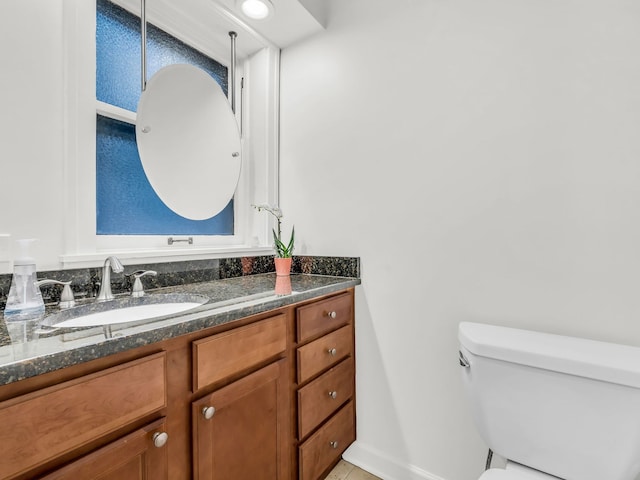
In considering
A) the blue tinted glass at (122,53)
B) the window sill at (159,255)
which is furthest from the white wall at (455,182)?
the blue tinted glass at (122,53)

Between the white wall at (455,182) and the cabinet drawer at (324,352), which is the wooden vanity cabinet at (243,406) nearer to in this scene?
the cabinet drawer at (324,352)

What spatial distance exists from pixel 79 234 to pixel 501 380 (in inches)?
56.0

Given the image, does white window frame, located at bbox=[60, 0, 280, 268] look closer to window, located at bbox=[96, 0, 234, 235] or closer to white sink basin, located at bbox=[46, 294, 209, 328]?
window, located at bbox=[96, 0, 234, 235]

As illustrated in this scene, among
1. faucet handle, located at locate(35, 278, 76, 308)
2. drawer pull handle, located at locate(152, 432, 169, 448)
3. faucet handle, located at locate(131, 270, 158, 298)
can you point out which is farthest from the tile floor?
faucet handle, located at locate(35, 278, 76, 308)

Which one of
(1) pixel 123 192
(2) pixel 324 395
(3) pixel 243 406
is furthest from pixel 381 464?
(1) pixel 123 192

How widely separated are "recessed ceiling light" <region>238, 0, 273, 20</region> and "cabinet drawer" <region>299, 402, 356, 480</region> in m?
1.83

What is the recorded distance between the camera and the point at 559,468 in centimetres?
87

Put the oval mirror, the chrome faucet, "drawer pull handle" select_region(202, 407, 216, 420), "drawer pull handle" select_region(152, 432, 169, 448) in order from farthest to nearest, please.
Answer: the oval mirror
the chrome faucet
"drawer pull handle" select_region(202, 407, 216, 420)
"drawer pull handle" select_region(152, 432, 169, 448)

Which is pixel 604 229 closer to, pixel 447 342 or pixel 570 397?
pixel 570 397

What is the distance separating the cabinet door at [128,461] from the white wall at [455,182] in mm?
961

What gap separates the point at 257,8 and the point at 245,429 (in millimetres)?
1691

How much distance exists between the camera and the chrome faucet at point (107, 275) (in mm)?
1032

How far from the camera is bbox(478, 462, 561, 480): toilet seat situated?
830 millimetres

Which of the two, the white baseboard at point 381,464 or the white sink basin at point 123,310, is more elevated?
the white sink basin at point 123,310
